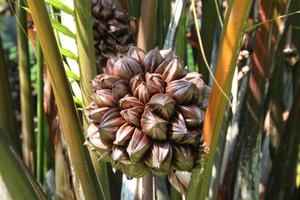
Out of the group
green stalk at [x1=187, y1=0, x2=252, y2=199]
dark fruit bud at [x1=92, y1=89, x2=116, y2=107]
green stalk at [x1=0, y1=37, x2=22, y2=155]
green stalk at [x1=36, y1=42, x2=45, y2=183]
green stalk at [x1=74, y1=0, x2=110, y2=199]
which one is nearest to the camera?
green stalk at [x1=187, y1=0, x2=252, y2=199]

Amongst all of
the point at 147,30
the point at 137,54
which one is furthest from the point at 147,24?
the point at 137,54

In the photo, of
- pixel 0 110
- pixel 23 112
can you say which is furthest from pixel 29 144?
pixel 0 110

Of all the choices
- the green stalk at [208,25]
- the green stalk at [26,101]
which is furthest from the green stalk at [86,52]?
the green stalk at [26,101]

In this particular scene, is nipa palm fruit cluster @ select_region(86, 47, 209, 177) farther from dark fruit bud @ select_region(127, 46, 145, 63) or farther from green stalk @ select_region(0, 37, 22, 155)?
green stalk @ select_region(0, 37, 22, 155)

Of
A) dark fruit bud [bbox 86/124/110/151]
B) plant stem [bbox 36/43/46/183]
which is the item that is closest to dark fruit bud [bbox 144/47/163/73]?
dark fruit bud [bbox 86/124/110/151]

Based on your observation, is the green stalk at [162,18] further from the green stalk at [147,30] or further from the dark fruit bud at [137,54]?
the dark fruit bud at [137,54]

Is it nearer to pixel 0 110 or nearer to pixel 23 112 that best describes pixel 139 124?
pixel 0 110

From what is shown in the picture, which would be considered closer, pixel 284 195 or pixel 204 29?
pixel 204 29
